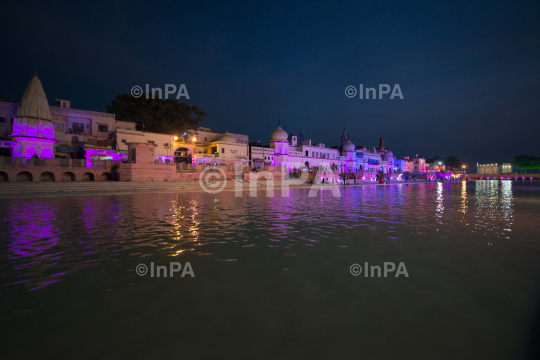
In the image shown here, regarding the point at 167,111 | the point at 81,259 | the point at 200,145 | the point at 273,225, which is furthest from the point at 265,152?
the point at 81,259

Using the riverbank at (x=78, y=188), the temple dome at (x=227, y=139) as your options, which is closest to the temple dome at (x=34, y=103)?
the riverbank at (x=78, y=188)

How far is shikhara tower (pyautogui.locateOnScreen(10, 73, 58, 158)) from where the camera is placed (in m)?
24.8

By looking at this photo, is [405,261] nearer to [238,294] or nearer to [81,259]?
[238,294]

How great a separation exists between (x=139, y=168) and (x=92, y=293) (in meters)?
25.5

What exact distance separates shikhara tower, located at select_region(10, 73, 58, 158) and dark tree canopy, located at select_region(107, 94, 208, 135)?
13830 millimetres

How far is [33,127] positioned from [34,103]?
8.43 ft

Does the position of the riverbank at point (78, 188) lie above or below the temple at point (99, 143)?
below

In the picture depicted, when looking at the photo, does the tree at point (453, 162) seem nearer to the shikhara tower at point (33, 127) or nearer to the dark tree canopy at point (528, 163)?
the dark tree canopy at point (528, 163)

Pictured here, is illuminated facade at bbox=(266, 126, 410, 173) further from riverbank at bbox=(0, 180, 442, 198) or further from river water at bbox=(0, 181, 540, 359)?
river water at bbox=(0, 181, 540, 359)

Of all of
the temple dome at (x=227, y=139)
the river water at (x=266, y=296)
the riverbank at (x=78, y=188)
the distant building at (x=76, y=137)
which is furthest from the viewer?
the temple dome at (x=227, y=139)

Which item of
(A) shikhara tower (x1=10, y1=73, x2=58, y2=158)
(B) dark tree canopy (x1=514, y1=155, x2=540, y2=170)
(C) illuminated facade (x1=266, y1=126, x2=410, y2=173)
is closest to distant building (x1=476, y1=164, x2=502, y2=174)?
(B) dark tree canopy (x1=514, y1=155, x2=540, y2=170)

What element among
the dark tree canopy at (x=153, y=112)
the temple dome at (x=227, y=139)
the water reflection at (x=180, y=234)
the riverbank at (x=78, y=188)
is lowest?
the water reflection at (x=180, y=234)

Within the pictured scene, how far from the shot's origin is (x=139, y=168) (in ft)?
87.1

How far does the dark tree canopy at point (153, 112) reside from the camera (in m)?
39.9
